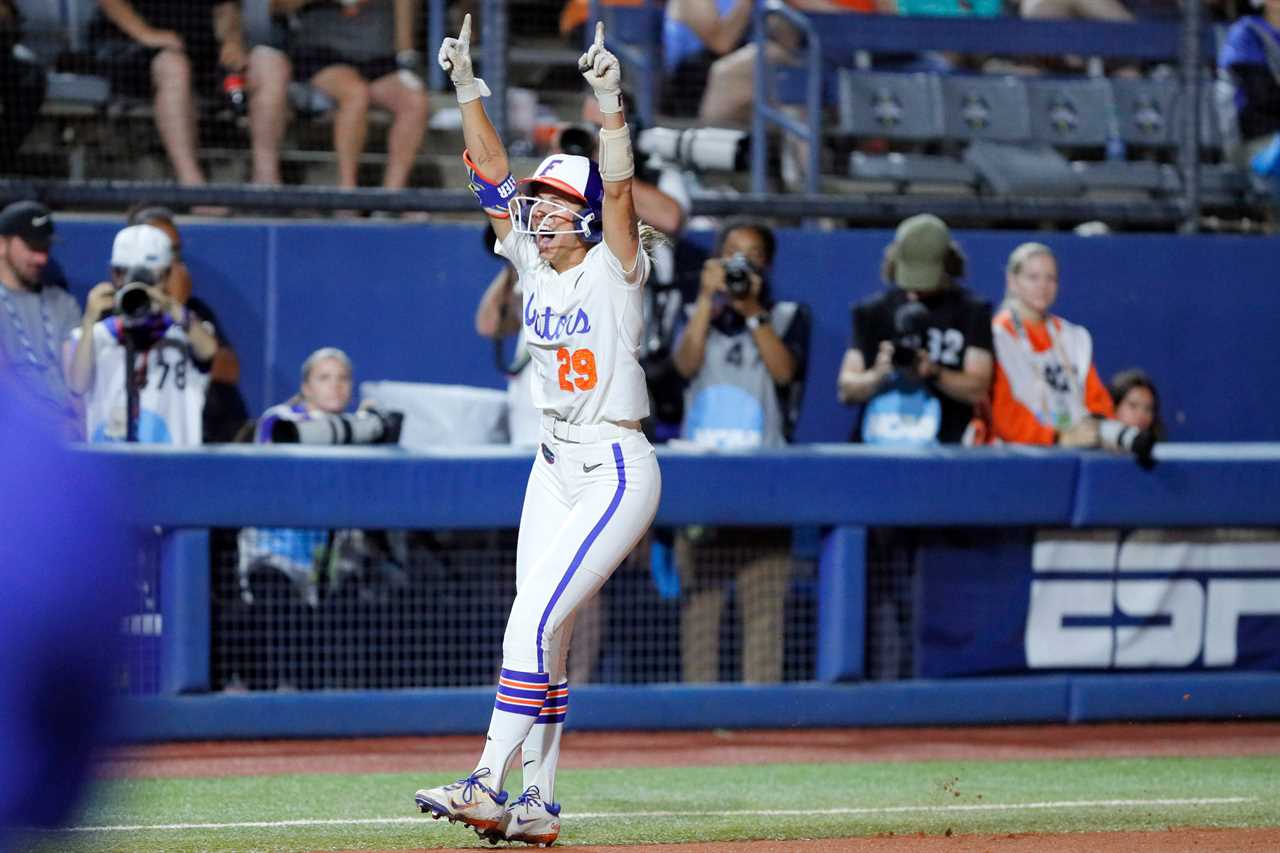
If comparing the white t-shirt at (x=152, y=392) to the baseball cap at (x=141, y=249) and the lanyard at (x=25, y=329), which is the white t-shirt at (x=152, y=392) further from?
the baseball cap at (x=141, y=249)

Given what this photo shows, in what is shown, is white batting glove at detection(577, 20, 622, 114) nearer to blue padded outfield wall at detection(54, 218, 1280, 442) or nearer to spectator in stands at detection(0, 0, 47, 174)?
blue padded outfield wall at detection(54, 218, 1280, 442)

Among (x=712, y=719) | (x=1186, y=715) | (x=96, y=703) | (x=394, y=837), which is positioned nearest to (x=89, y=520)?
(x=96, y=703)

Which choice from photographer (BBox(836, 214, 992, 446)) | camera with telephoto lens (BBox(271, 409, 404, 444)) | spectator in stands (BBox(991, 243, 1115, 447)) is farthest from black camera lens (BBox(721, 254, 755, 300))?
camera with telephoto lens (BBox(271, 409, 404, 444))

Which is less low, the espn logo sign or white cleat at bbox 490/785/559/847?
the espn logo sign

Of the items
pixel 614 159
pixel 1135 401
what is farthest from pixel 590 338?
pixel 1135 401

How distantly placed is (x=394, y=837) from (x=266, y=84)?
15.2 ft

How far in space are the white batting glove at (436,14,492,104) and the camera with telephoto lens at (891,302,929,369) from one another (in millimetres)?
3045

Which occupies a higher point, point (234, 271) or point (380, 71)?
point (380, 71)

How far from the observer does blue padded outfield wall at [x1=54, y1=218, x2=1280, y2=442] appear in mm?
9484

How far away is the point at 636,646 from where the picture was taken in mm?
8211

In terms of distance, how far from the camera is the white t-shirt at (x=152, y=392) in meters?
8.27

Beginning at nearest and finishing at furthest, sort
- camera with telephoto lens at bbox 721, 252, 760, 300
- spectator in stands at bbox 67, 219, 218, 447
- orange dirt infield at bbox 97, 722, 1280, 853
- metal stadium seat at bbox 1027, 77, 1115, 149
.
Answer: orange dirt infield at bbox 97, 722, 1280, 853 < spectator in stands at bbox 67, 219, 218, 447 < camera with telephoto lens at bbox 721, 252, 760, 300 < metal stadium seat at bbox 1027, 77, 1115, 149

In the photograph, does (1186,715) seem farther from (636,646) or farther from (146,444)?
(146,444)

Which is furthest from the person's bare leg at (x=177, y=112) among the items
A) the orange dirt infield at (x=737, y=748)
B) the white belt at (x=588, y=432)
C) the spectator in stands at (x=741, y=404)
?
the white belt at (x=588, y=432)
